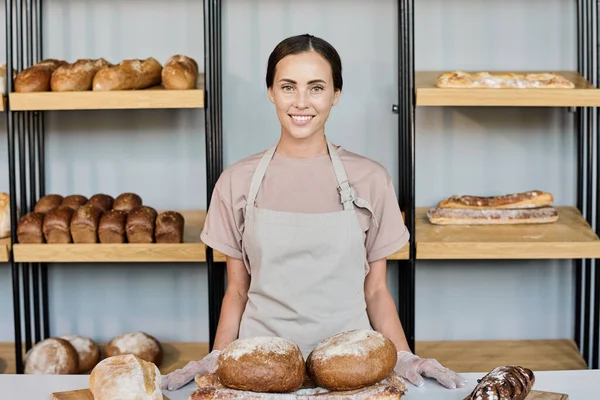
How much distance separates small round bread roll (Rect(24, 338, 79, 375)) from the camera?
2.88 meters

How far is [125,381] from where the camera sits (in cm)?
139

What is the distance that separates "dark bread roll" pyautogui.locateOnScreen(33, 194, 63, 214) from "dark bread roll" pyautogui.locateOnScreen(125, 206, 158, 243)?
0.31 metres

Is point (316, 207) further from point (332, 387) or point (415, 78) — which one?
point (415, 78)

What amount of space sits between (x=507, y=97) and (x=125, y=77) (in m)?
1.33

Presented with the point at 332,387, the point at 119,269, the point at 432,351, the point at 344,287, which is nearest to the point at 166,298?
the point at 119,269

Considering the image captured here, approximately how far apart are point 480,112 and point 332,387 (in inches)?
84.1

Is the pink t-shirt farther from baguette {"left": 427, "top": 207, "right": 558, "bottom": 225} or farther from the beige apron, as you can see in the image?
baguette {"left": 427, "top": 207, "right": 558, "bottom": 225}

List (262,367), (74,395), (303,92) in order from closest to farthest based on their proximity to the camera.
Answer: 1. (262,367)
2. (74,395)
3. (303,92)

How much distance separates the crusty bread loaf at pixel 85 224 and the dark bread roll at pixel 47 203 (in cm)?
15

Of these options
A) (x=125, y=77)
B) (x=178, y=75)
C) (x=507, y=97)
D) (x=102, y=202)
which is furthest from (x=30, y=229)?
(x=507, y=97)

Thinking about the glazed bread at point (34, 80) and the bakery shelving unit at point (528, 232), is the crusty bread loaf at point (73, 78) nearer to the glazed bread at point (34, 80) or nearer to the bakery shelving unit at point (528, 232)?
the glazed bread at point (34, 80)

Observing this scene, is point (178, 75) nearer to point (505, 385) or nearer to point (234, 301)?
point (234, 301)

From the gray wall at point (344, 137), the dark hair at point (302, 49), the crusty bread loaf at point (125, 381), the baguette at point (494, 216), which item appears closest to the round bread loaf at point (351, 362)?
the crusty bread loaf at point (125, 381)

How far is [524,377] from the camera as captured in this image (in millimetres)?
1379
